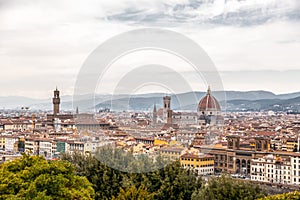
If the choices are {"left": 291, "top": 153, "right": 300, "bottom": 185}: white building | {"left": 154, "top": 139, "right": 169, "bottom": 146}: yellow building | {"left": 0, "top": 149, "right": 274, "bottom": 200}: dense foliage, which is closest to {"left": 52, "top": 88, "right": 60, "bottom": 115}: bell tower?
{"left": 154, "top": 139, "right": 169, "bottom": 146}: yellow building

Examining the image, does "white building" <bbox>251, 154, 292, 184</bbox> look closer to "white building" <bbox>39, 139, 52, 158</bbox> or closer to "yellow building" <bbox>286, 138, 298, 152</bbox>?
"yellow building" <bbox>286, 138, 298, 152</bbox>

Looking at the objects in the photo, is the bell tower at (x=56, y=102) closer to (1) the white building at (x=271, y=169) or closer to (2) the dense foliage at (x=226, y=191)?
(1) the white building at (x=271, y=169)

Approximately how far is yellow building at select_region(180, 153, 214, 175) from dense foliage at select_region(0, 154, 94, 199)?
14713mm

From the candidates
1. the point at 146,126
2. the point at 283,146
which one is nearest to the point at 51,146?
the point at 146,126

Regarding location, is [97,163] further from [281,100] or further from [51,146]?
[281,100]

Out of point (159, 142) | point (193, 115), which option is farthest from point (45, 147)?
point (193, 115)

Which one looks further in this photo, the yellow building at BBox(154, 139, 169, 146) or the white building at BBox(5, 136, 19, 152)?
the white building at BBox(5, 136, 19, 152)

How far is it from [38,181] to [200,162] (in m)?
17.4

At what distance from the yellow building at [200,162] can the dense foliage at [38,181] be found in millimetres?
14713

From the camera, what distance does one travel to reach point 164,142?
80.1 feet

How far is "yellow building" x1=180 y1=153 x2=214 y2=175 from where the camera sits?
2159cm

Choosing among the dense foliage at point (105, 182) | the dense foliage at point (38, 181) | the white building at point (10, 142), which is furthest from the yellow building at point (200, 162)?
the white building at point (10, 142)

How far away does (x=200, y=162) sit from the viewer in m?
22.6

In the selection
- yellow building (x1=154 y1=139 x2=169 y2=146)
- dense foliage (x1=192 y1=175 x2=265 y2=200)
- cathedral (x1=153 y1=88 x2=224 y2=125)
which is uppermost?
cathedral (x1=153 y1=88 x2=224 y2=125)
